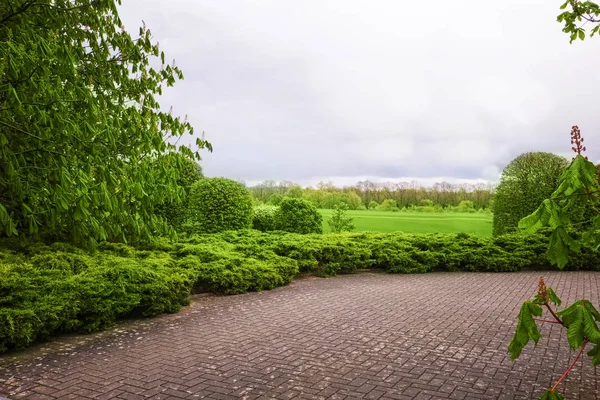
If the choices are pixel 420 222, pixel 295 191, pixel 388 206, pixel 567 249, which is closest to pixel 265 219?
pixel 420 222

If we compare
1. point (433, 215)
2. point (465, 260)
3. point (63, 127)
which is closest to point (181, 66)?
point (63, 127)

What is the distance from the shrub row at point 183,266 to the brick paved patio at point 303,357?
0.36 meters

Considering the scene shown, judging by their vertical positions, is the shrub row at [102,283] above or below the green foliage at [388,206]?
below

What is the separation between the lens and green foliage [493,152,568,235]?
17.3 m

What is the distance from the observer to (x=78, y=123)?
6.66 metres

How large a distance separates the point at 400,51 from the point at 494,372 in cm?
1136

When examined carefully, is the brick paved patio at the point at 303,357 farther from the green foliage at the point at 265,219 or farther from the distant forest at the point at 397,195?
the distant forest at the point at 397,195

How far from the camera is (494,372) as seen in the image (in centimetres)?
529

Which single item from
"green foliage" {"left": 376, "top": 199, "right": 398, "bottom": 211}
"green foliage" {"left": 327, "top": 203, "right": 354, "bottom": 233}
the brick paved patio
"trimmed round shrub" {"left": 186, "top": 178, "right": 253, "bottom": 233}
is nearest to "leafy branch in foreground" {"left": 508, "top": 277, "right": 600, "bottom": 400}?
the brick paved patio

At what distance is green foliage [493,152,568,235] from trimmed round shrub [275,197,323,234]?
23.4 feet

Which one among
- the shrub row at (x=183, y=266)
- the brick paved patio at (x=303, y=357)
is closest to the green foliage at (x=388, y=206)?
the shrub row at (x=183, y=266)

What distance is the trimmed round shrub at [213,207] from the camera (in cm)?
1633

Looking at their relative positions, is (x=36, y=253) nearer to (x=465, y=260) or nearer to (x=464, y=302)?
(x=464, y=302)

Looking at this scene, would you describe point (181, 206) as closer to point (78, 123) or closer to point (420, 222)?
point (78, 123)
